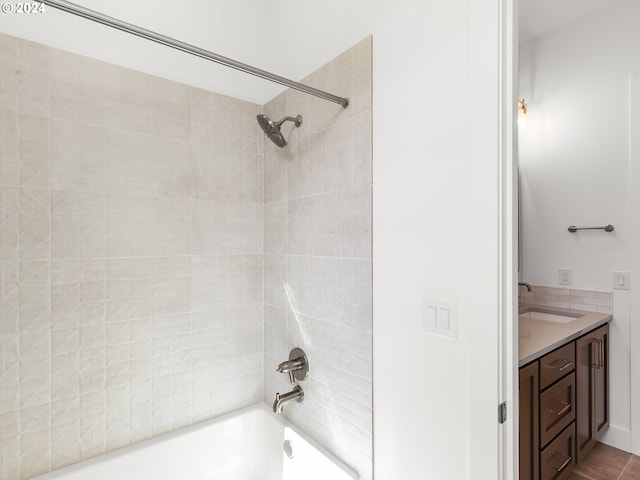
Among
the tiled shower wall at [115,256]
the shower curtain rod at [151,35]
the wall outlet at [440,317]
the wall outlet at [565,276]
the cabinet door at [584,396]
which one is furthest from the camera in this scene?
the wall outlet at [565,276]

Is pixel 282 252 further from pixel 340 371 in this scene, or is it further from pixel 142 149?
pixel 142 149

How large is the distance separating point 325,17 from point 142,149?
95 centimetres

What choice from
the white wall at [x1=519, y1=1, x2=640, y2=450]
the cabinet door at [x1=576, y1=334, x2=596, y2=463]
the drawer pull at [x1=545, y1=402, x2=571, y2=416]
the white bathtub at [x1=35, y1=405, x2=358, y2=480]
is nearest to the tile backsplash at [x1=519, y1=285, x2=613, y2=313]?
the white wall at [x1=519, y1=1, x2=640, y2=450]

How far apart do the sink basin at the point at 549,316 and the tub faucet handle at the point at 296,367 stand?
1.68m

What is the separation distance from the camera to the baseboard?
211 cm

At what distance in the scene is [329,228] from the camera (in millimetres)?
1357

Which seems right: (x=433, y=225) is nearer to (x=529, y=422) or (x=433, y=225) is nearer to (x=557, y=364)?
(x=529, y=422)

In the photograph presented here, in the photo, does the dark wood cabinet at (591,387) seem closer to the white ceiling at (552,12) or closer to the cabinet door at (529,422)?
the cabinet door at (529,422)

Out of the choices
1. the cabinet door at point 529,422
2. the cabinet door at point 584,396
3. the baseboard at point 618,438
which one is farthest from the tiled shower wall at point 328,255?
the baseboard at point 618,438

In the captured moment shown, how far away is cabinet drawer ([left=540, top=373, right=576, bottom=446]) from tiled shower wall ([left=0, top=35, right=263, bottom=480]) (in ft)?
4.57

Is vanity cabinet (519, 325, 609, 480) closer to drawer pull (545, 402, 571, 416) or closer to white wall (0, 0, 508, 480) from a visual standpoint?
drawer pull (545, 402, 571, 416)

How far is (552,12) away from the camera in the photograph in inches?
86.6

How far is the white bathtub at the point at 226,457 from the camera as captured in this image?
1.28m

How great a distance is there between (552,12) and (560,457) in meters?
2.68
